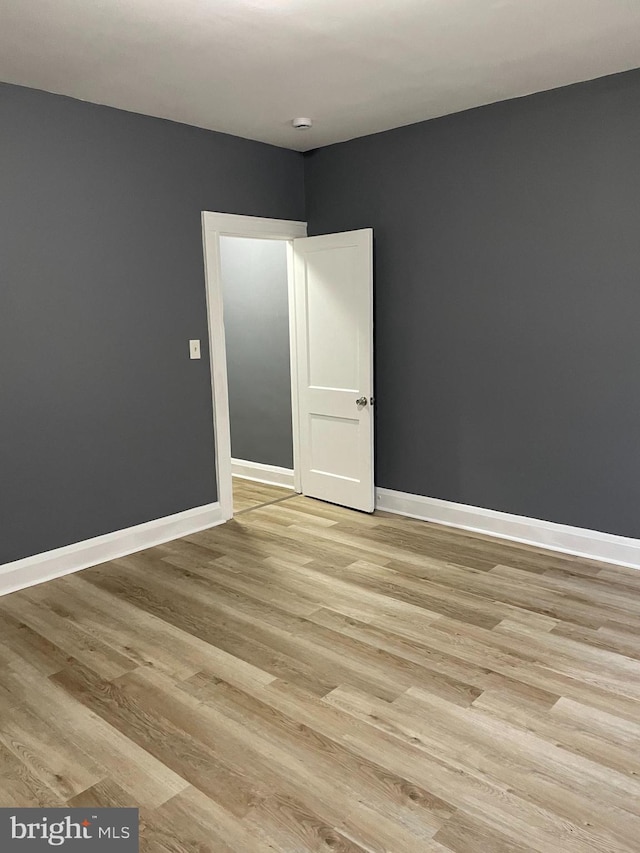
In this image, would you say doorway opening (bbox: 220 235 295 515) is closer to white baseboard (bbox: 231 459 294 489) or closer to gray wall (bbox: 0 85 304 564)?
white baseboard (bbox: 231 459 294 489)

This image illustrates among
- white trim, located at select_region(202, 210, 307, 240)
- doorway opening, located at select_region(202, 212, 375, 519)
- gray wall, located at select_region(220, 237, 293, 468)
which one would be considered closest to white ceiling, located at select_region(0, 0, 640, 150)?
white trim, located at select_region(202, 210, 307, 240)

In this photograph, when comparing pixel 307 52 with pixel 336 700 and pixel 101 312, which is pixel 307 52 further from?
pixel 336 700

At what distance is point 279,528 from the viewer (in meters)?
4.40

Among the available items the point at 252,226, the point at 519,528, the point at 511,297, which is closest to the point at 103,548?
the point at 252,226

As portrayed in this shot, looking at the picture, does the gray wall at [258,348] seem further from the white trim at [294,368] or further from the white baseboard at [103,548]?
the white baseboard at [103,548]

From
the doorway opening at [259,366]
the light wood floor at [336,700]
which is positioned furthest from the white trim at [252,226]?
the light wood floor at [336,700]

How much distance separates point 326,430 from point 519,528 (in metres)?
1.54

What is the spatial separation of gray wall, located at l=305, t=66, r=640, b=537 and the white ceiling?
0.94 feet

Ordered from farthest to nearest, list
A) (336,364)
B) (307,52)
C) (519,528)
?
(336,364) < (519,528) < (307,52)

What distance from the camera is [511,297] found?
3875 millimetres

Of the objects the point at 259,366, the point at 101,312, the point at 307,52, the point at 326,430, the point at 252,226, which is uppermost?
the point at 307,52

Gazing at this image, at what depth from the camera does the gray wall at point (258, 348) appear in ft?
17.3

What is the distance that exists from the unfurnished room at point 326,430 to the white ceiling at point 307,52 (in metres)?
0.02

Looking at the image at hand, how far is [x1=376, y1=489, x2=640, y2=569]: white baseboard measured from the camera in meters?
3.66
